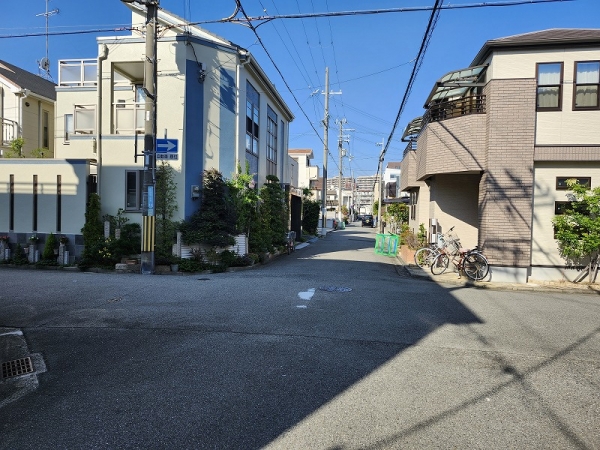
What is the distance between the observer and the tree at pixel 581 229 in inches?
415

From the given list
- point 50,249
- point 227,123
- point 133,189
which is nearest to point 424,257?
point 227,123

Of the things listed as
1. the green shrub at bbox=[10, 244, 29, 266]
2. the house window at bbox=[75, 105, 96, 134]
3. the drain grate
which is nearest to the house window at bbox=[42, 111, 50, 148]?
the house window at bbox=[75, 105, 96, 134]

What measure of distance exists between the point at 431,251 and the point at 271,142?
10.6 metres

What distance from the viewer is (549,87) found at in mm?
11375

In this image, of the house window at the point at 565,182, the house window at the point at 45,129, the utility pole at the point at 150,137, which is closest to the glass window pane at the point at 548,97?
the house window at the point at 565,182

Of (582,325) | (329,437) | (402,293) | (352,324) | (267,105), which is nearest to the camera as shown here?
(329,437)

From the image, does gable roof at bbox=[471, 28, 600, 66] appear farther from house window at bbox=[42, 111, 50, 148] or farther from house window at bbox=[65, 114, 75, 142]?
house window at bbox=[42, 111, 50, 148]

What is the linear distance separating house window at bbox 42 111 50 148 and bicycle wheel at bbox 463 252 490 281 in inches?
818

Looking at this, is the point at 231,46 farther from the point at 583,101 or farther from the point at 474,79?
the point at 583,101

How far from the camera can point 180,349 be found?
5.21 meters

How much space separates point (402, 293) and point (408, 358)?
4.51m

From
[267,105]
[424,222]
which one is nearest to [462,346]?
[424,222]

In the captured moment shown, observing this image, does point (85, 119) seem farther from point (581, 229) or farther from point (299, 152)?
point (299, 152)

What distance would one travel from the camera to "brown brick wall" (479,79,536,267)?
36.8 feet
